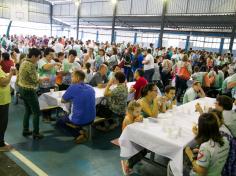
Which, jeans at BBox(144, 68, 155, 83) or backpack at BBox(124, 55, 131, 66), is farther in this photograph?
backpack at BBox(124, 55, 131, 66)

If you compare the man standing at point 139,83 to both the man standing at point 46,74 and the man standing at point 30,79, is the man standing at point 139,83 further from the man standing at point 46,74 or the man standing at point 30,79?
the man standing at point 30,79

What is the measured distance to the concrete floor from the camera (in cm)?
333

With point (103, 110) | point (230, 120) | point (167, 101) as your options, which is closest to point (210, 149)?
point (230, 120)

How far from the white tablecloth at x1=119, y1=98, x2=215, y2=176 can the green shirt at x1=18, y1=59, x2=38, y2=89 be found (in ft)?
5.40

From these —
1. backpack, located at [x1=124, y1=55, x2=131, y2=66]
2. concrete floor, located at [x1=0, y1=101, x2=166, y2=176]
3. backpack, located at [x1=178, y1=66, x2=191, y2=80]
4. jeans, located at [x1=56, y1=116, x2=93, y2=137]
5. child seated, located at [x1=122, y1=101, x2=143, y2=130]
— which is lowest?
concrete floor, located at [x1=0, y1=101, x2=166, y2=176]

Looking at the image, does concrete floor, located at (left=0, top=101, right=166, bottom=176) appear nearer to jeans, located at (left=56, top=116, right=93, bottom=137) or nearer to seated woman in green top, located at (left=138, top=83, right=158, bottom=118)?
jeans, located at (left=56, top=116, right=93, bottom=137)

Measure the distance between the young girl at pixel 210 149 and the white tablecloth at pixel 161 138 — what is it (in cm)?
37

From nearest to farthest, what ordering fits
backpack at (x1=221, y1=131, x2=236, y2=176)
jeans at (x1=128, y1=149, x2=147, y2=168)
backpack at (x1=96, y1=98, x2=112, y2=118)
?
backpack at (x1=221, y1=131, x2=236, y2=176)
jeans at (x1=128, y1=149, x2=147, y2=168)
backpack at (x1=96, y1=98, x2=112, y2=118)

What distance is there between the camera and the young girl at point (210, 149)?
7.52 ft

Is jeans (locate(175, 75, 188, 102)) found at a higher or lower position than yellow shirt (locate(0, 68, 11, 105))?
lower

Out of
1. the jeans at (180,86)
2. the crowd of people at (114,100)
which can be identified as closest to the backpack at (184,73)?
the crowd of people at (114,100)

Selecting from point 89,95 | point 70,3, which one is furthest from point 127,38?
point 89,95

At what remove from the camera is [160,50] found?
1269cm

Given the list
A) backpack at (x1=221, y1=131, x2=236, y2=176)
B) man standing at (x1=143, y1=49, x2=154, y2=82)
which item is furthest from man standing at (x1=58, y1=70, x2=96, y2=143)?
man standing at (x1=143, y1=49, x2=154, y2=82)
